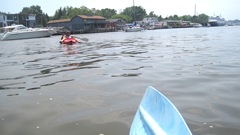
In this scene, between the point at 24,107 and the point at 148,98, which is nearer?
the point at 148,98

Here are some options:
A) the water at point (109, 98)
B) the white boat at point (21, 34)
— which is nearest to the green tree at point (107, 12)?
the white boat at point (21, 34)

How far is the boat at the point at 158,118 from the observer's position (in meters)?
2.29

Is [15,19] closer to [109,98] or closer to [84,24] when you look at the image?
[84,24]

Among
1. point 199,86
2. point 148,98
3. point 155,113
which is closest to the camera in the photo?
point 155,113

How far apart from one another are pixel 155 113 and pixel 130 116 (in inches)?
56.2

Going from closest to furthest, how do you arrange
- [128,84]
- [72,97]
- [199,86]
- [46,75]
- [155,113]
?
[155,113]
[72,97]
[199,86]
[128,84]
[46,75]

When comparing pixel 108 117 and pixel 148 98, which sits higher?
pixel 148 98

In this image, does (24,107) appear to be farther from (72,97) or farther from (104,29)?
(104,29)

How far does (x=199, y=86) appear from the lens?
18.4 feet

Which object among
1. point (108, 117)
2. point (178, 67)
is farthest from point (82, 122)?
point (178, 67)

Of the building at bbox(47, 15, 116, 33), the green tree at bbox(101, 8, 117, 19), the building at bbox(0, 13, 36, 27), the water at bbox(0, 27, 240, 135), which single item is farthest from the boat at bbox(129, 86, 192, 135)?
the green tree at bbox(101, 8, 117, 19)

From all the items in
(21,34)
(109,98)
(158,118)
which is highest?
(21,34)

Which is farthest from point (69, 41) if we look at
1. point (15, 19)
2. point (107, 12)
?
point (107, 12)

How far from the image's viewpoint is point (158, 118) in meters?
2.60
